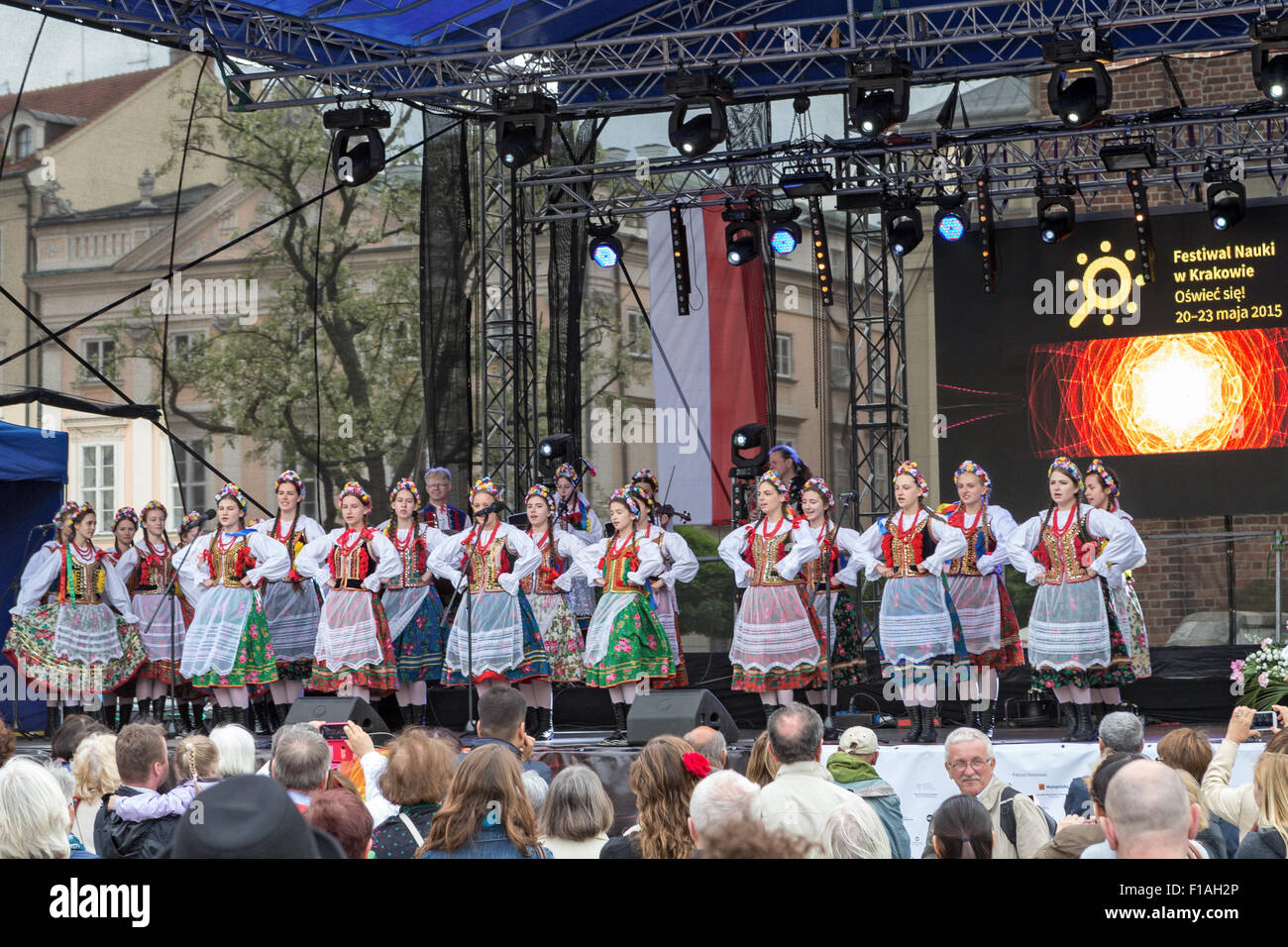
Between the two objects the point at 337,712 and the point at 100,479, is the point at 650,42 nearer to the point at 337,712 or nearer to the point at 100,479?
the point at 337,712

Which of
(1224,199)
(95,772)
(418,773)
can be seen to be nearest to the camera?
(418,773)

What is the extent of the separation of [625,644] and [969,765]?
4.18 m

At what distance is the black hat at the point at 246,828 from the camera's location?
1907 mm

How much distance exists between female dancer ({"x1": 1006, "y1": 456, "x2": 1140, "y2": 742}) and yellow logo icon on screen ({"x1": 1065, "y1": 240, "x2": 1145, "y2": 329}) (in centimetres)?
285

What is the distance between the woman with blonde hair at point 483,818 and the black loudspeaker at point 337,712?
3920 mm

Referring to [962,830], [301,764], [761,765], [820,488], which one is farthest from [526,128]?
[962,830]

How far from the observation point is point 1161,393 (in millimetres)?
10320

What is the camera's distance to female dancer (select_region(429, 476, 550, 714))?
28.1ft

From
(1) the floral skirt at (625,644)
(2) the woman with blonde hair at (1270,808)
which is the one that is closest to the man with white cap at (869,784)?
(2) the woman with blonde hair at (1270,808)

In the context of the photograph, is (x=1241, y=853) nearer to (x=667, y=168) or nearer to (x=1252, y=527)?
(x=667, y=168)

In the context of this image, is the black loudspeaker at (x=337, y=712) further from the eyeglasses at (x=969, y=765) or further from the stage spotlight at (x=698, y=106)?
the stage spotlight at (x=698, y=106)

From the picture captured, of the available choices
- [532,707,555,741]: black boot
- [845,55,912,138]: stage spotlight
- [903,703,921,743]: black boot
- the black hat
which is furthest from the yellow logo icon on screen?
the black hat

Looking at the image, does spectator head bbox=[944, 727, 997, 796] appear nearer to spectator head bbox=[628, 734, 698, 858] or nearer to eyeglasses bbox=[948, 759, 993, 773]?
eyeglasses bbox=[948, 759, 993, 773]

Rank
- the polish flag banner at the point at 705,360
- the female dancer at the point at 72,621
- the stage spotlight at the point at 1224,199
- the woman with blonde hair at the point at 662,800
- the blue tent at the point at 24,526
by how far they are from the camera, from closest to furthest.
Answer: the woman with blonde hair at the point at 662,800 < the female dancer at the point at 72,621 < the stage spotlight at the point at 1224,199 < the blue tent at the point at 24,526 < the polish flag banner at the point at 705,360
